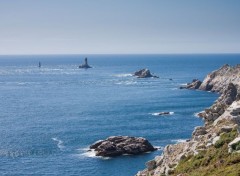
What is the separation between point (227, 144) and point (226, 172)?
8717 millimetres

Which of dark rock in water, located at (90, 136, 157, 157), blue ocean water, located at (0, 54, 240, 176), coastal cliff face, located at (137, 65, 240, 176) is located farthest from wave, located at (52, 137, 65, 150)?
coastal cliff face, located at (137, 65, 240, 176)

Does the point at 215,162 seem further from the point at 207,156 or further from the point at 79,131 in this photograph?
the point at 79,131

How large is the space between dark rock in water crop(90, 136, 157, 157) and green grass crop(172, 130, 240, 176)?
58435 millimetres

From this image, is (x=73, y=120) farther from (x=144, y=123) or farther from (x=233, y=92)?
(x=233, y=92)

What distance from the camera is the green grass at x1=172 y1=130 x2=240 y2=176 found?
3969cm

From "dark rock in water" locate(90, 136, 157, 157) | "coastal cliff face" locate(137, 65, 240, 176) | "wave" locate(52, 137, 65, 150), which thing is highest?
"coastal cliff face" locate(137, 65, 240, 176)

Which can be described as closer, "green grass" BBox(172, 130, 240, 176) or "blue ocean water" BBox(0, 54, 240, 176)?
"green grass" BBox(172, 130, 240, 176)

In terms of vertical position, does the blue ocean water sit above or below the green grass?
below

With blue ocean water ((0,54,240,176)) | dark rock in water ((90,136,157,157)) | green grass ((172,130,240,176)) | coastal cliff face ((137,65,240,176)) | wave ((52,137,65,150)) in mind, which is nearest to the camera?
green grass ((172,130,240,176))

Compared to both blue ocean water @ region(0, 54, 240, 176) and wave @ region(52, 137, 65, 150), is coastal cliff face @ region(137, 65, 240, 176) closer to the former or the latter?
blue ocean water @ region(0, 54, 240, 176)

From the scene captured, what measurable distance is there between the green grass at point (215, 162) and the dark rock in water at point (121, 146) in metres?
58.4

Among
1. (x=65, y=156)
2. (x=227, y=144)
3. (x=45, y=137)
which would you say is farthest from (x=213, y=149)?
(x=45, y=137)

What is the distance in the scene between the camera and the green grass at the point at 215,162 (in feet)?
130

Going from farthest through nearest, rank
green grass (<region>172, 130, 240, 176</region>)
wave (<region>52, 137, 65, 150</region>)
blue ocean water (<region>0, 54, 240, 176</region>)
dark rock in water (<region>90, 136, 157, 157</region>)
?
1. wave (<region>52, 137, 65, 150</region>)
2. dark rock in water (<region>90, 136, 157, 157</region>)
3. blue ocean water (<region>0, 54, 240, 176</region>)
4. green grass (<region>172, 130, 240, 176</region>)
